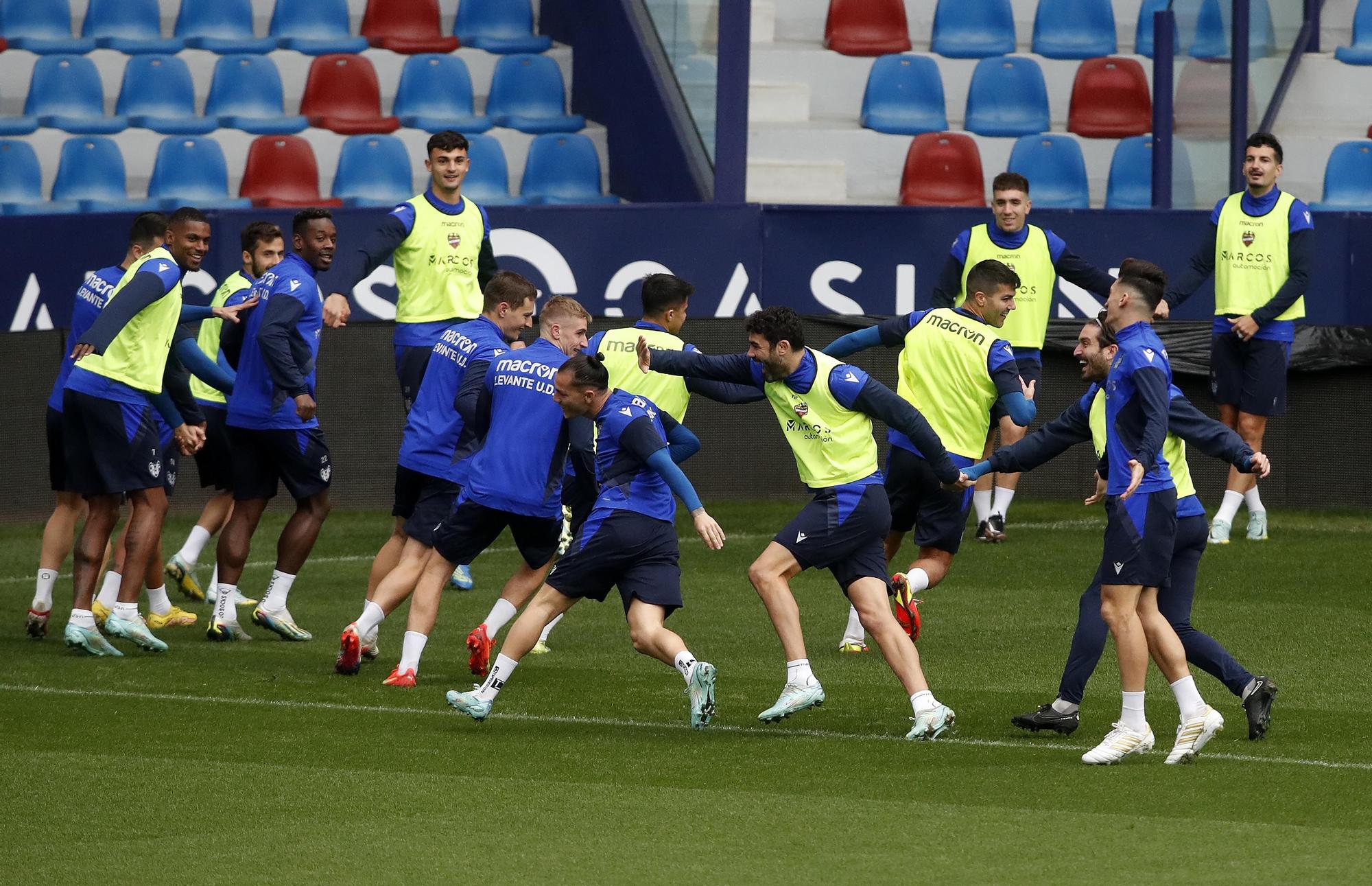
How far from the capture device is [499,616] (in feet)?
29.2

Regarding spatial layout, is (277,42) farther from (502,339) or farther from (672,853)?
(672,853)

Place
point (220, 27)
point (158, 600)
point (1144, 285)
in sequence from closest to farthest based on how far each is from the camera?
point (1144, 285), point (158, 600), point (220, 27)

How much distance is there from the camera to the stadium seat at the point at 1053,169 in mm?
16734

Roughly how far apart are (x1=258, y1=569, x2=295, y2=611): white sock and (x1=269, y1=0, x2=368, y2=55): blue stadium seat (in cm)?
845

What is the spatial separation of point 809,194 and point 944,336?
7.02 metres

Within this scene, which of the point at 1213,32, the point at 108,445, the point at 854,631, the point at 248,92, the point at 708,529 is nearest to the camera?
the point at 708,529

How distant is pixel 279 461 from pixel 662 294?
235 centimetres

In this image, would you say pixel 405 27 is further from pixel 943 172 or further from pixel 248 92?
pixel 943 172

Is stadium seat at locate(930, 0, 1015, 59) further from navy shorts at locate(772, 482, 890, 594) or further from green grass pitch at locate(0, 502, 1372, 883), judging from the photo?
navy shorts at locate(772, 482, 890, 594)

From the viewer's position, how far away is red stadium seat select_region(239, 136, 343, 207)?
1653cm

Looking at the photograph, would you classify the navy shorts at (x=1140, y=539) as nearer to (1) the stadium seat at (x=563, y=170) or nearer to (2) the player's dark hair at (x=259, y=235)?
(2) the player's dark hair at (x=259, y=235)

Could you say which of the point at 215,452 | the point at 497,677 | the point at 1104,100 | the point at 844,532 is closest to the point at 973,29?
the point at 1104,100

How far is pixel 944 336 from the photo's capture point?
385 inches

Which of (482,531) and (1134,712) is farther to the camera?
(482,531)
